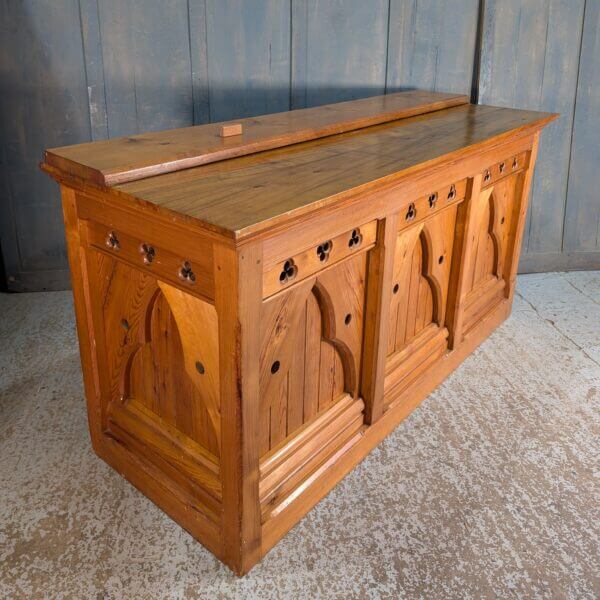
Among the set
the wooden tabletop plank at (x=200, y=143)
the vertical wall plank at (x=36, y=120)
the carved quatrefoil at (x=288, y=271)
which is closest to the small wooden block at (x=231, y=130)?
the wooden tabletop plank at (x=200, y=143)

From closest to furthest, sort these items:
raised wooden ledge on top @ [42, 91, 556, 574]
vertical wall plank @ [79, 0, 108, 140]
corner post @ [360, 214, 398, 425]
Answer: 1. raised wooden ledge on top @ [42, 91, 556, 574]
2. corner post @ [360, 214, 398, 425]
3. vertical wall plank @ [79, 0, 108, 140]

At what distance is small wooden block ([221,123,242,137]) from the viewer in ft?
6.63

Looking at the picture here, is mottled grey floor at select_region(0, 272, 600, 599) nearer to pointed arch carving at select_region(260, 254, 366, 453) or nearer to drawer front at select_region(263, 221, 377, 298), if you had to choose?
pointed arch carving at select_region(260, 254, 366, 453)

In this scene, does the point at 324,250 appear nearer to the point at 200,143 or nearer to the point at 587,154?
the point at 200,143

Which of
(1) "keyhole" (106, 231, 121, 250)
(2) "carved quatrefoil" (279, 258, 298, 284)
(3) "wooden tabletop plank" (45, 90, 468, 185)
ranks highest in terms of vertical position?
(3) "wooden tabletop plank" (45, 90, 468, 185)

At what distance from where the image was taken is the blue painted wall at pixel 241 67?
2.87 meters

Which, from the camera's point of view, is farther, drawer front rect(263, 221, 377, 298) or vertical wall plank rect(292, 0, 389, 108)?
vertical wall plank rect(292, 0, 389, 108)

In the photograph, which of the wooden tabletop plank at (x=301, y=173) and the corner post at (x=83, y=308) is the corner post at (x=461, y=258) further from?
the corner post at (x=83, y=308)

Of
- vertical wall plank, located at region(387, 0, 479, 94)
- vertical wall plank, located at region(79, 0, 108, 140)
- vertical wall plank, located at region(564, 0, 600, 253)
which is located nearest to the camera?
vertical wall plank, located at region(79, 0, 108, 140)

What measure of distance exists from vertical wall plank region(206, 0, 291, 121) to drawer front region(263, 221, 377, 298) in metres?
1.52

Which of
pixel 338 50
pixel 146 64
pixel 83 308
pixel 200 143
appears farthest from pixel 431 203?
pixel 146 64

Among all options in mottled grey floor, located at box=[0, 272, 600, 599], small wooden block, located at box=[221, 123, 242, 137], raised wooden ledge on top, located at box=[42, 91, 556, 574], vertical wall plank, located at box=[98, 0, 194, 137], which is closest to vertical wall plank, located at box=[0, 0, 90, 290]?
vertical wall plank, located at box=[98, 0, 194, 137]

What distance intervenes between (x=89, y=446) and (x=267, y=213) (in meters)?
1.21

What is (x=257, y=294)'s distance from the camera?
1.44 meters
